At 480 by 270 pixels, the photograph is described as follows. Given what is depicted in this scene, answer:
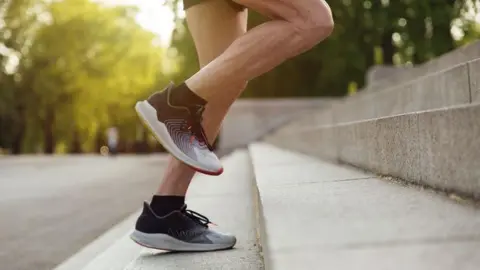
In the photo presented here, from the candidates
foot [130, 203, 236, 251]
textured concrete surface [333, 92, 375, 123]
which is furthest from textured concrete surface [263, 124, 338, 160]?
foot [130, 203, 236, 251]

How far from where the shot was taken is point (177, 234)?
277 cm

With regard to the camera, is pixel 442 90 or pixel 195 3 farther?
pixel 442 90

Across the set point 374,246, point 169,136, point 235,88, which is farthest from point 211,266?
point 374,246

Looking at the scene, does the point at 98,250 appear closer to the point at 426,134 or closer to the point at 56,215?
the point at 56,215

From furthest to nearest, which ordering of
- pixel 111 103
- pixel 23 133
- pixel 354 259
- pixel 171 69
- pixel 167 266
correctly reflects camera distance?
pixel 171 69 → pixel 23 133 → pixel 111 103 → pixel 167 266 → pixel 354 259

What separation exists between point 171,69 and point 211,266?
4246 cm

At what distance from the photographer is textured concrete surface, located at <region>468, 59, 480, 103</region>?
10.4 ft

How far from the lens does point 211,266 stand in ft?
8.25

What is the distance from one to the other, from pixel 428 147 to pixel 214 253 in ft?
3.40

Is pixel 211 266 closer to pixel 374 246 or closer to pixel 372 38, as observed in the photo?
pixel 374 246

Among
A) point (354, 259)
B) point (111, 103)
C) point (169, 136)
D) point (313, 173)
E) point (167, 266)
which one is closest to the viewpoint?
point (354, 259)

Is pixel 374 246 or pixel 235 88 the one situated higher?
pixel 235 88

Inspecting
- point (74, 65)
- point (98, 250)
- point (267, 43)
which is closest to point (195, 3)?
point (267, 43)

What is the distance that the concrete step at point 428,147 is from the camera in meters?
1.88
